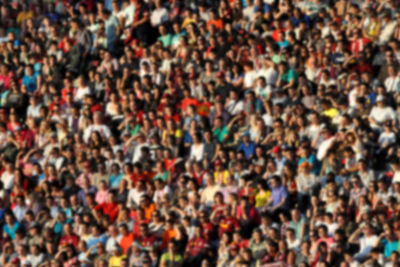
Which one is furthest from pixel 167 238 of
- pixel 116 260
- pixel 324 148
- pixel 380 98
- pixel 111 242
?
pixel 380 98

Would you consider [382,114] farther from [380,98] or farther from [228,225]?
[228,225]

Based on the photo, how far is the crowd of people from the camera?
72.8 feet

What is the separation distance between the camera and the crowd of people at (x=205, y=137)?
72.8ft

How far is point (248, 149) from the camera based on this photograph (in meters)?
24.0

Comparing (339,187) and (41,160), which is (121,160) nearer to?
(41,160)

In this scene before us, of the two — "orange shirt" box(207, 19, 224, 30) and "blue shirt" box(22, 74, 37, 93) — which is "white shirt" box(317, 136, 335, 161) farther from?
"blue shirt" box(22, 74, 37, 93)

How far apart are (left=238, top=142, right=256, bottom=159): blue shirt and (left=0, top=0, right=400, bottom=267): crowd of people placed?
33 millimetres

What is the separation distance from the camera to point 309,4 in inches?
1048

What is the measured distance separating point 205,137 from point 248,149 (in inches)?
37.7

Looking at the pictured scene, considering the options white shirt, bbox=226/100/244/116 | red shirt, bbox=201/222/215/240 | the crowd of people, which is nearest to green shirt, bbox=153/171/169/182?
the crowd of people

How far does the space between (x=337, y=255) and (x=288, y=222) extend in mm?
1329

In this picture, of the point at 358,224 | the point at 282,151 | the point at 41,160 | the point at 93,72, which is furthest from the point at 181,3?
the point at 358,224

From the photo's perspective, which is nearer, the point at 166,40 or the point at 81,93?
the point at 81,93

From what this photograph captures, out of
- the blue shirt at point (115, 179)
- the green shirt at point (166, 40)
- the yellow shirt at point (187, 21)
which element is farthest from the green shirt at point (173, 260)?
the yellow shirt at point (187, 21)
